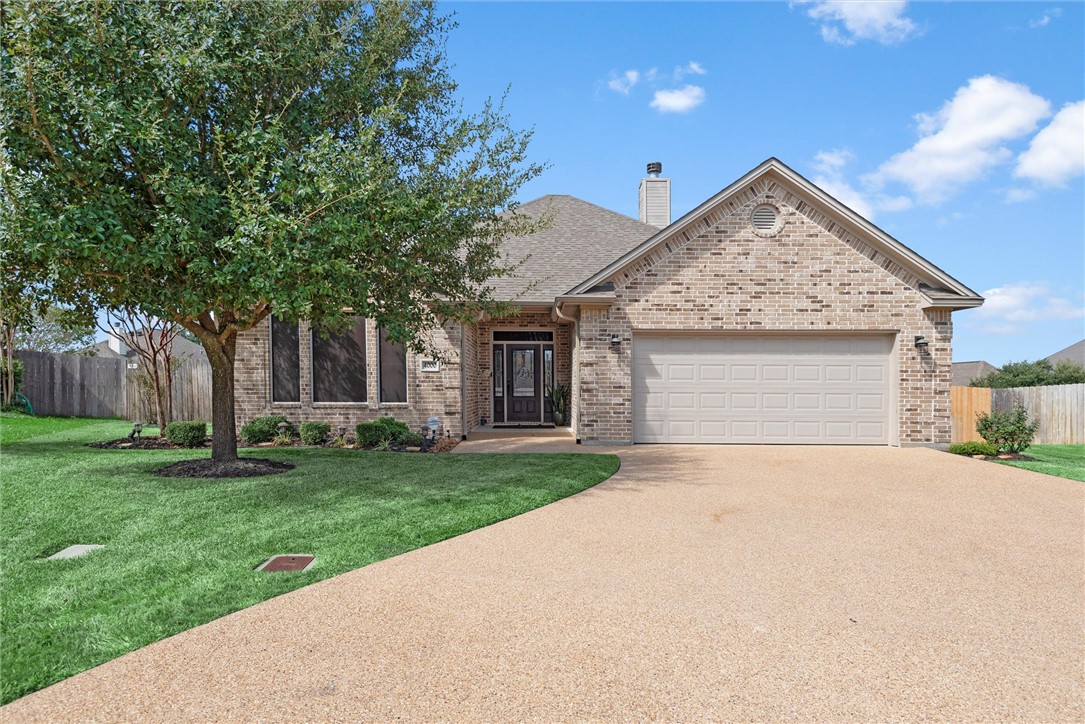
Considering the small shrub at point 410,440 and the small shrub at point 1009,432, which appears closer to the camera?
the small shrub at point 1009,432

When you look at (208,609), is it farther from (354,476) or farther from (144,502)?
(354,476)

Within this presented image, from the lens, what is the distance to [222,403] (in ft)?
29.9

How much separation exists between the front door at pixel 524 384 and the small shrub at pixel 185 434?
22.8 ft

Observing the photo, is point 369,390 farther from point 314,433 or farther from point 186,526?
point 186,526

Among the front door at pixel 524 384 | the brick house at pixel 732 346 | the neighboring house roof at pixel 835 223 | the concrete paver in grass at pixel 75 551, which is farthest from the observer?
the front door at pixel 524 384

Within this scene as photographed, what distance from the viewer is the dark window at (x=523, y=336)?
15.1 m

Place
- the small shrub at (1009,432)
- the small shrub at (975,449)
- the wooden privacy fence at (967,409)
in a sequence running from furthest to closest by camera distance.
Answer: the wooden privacy fence at (967,409) < the small shrub at (1009,432) < the small shrub at (975,449)

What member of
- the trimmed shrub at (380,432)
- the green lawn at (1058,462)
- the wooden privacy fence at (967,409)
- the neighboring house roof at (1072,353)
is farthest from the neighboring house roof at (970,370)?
the trimmed shrub at (380,432)

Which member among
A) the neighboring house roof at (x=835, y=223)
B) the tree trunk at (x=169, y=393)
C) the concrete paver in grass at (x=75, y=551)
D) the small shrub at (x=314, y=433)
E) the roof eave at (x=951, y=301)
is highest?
the neighboring house roof at (x=835, y=223)

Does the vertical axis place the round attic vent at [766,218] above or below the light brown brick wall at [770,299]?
above

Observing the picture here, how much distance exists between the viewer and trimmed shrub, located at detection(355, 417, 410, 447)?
11344 mm

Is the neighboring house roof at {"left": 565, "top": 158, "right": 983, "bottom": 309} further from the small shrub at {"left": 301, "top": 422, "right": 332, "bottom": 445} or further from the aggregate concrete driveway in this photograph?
the aggregate concrete driveway

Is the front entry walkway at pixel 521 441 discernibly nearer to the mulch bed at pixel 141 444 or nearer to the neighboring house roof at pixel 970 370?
the mulch bed at pixel 141 444

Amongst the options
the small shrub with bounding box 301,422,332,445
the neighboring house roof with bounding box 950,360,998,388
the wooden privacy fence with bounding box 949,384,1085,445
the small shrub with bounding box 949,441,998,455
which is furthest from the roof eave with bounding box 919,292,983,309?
the neighboring house roof with bounding box 950,360,998,388
